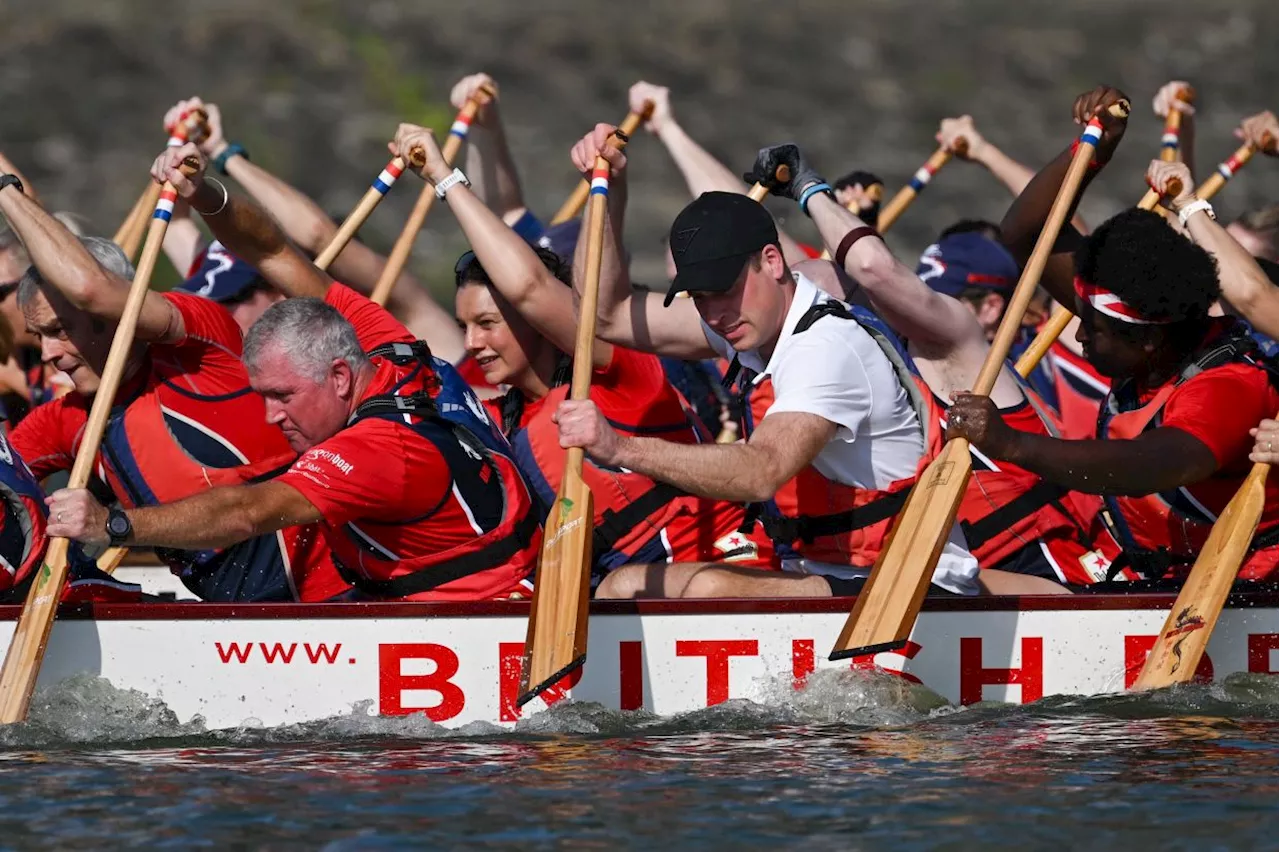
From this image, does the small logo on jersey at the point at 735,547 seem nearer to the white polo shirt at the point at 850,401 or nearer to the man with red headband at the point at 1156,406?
the white polo shirt at the point at 850,401

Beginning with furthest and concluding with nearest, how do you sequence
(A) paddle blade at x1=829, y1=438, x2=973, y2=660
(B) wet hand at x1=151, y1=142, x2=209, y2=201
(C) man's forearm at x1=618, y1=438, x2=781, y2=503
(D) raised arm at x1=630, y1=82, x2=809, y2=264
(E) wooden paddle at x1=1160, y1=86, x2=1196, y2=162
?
(E) wooden paddle at x1=1160, y1=86, x2=1196, y2=162, (D) raised arm at x1=630, y1=82, x2=809, y2=264, (B) wet hand at x1=151, y1=142, x2=209, y2=201, (A) paddle blade at x1=829, y1=438, x2=973, y2=660, (C) man's forearm at x1=618, y1=438, x2=781, y2=503

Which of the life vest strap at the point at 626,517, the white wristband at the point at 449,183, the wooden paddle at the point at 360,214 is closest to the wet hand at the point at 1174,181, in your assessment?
the life vest strap at the point at 626,517

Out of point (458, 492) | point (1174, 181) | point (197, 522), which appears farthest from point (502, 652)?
point (1174, 181)

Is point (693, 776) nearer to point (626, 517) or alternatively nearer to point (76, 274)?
point (626, 517)

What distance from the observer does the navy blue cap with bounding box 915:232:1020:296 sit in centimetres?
902

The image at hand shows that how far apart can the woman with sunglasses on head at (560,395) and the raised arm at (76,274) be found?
1.01m

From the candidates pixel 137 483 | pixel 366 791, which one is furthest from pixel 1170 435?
pixel 137 483

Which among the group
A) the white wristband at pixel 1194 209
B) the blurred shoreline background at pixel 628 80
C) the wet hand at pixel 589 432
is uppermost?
the blurred shoreline background at pixel 628 80

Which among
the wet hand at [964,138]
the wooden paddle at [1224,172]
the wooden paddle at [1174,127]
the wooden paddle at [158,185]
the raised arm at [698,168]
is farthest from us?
the wet hand at [964,138]

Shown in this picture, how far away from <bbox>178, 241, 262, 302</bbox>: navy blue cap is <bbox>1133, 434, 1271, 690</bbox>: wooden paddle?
3670mm

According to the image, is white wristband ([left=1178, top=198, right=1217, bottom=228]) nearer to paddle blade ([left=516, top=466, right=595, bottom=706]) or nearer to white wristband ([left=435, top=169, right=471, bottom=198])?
paddle blade ([left=516, top=466, right=595, bottom=706])

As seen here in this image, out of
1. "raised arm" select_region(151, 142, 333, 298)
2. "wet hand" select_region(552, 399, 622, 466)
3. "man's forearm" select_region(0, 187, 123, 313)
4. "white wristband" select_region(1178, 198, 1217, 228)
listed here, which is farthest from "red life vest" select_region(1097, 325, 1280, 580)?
"man's forearm" select_region(0, 187, 123, 313)

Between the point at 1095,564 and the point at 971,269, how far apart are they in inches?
81.6

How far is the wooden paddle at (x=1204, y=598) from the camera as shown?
6.43m
